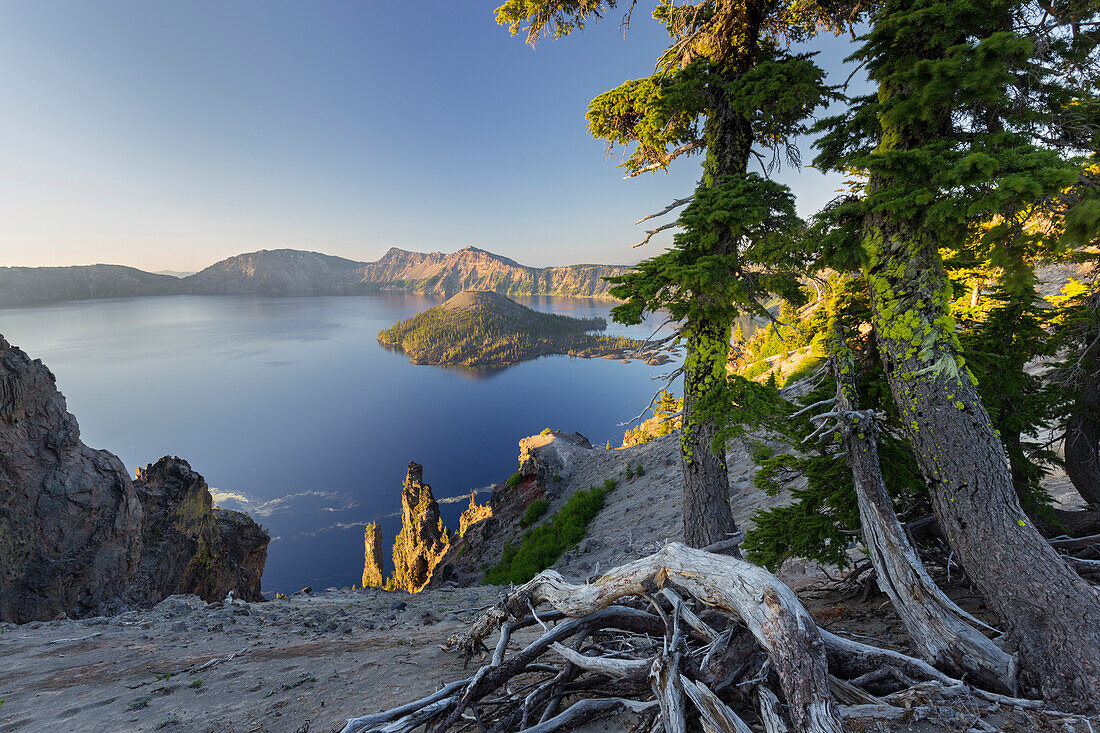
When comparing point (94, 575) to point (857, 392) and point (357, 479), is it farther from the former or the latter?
point (357, 479)

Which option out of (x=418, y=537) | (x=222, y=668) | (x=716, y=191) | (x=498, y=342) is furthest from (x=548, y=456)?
(x=498, y=342)

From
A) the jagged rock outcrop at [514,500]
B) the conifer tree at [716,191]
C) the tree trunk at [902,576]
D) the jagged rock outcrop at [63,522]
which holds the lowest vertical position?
the jagged rock outcrop at [514,500]

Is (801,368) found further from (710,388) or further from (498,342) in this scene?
(498,342)

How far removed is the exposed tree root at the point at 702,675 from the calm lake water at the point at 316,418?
221 ft

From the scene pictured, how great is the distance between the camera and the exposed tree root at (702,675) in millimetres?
2326

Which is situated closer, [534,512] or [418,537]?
[534,512]

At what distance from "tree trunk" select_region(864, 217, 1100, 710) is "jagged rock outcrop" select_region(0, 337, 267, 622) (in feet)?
62.6

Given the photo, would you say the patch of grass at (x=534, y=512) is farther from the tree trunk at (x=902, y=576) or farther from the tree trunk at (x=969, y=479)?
the tree trunk at (x=969, y=479)

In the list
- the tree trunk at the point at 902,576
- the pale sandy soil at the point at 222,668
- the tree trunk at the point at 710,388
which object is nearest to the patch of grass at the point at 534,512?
the pale sandy soil at the point at 222,668

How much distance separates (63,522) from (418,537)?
74.9 ft

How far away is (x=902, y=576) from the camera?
12.5ft

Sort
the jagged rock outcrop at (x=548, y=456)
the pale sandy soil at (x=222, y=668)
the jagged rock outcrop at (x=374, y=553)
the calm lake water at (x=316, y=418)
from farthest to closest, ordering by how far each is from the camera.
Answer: the calm lake water at (x=316, y=418) < the jagged rock outcrop at (x=374, y=553) < the jagged rock outcrop at (x=548, y=456) < the pale sandy soil at (x=222, y=668)

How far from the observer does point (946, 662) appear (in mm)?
3158

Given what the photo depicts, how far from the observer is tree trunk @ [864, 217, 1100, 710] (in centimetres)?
304
